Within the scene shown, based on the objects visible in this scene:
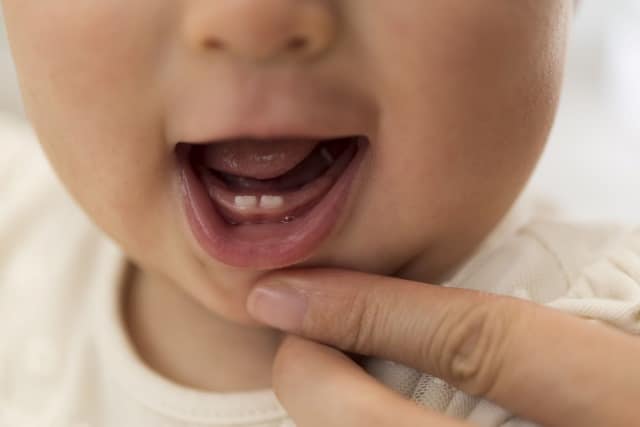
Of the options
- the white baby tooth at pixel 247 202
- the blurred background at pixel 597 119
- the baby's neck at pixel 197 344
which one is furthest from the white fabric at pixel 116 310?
the blurred background at pixel 597 119

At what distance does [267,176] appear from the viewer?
50 centimetres

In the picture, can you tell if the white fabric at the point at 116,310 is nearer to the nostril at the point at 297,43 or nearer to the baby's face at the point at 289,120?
the baby's face at the point at 289,120

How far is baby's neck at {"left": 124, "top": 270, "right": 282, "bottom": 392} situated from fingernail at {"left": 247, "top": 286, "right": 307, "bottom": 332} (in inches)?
5.1

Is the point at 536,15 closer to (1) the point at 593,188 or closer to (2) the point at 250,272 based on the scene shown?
(2) the point at 250,272

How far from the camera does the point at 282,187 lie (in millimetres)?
501

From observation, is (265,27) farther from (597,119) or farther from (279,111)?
(597,119)

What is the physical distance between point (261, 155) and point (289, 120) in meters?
0.05

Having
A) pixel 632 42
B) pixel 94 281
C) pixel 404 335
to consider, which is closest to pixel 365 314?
pixel 404 335

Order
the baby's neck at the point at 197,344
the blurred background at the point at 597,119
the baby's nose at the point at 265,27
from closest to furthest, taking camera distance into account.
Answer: the baby's nose at the point at 265,27 < the baby's neck at the point at 197,344 < the blurred background at the point at 597,119

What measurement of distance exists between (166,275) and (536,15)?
280 millimetres

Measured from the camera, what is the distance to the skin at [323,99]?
0.44 m

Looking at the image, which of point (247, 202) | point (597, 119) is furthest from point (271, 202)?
point (597, 119)

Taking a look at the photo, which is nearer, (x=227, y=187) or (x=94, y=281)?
(x=227, y=187)

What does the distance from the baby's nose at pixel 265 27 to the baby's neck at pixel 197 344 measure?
0.26 metres
